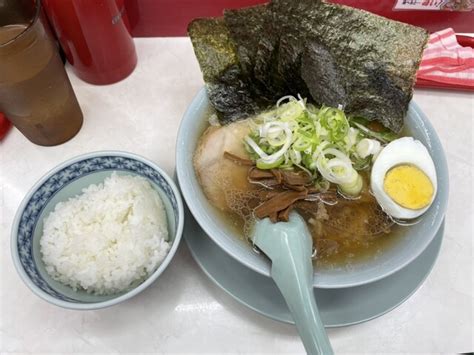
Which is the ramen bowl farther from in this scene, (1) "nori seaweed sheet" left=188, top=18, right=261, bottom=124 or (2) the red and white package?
(2) the red and white package

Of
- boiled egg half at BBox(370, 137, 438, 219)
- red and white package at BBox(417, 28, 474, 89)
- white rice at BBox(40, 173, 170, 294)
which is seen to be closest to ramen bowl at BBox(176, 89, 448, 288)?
boiled egg half at BBox(370, 137, 438, 219)

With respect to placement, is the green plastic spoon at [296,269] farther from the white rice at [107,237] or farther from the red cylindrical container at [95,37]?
the red cylindrical container at [95,37]

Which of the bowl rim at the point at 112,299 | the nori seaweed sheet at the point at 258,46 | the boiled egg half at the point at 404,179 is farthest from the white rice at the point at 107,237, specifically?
the boiled egg half at the point at 404,179

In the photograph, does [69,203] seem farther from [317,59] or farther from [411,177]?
[411,177]

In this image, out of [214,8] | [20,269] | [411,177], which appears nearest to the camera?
[20,269]

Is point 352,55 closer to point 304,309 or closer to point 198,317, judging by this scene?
point 304,309

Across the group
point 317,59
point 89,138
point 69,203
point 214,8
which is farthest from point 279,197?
point 214,8
